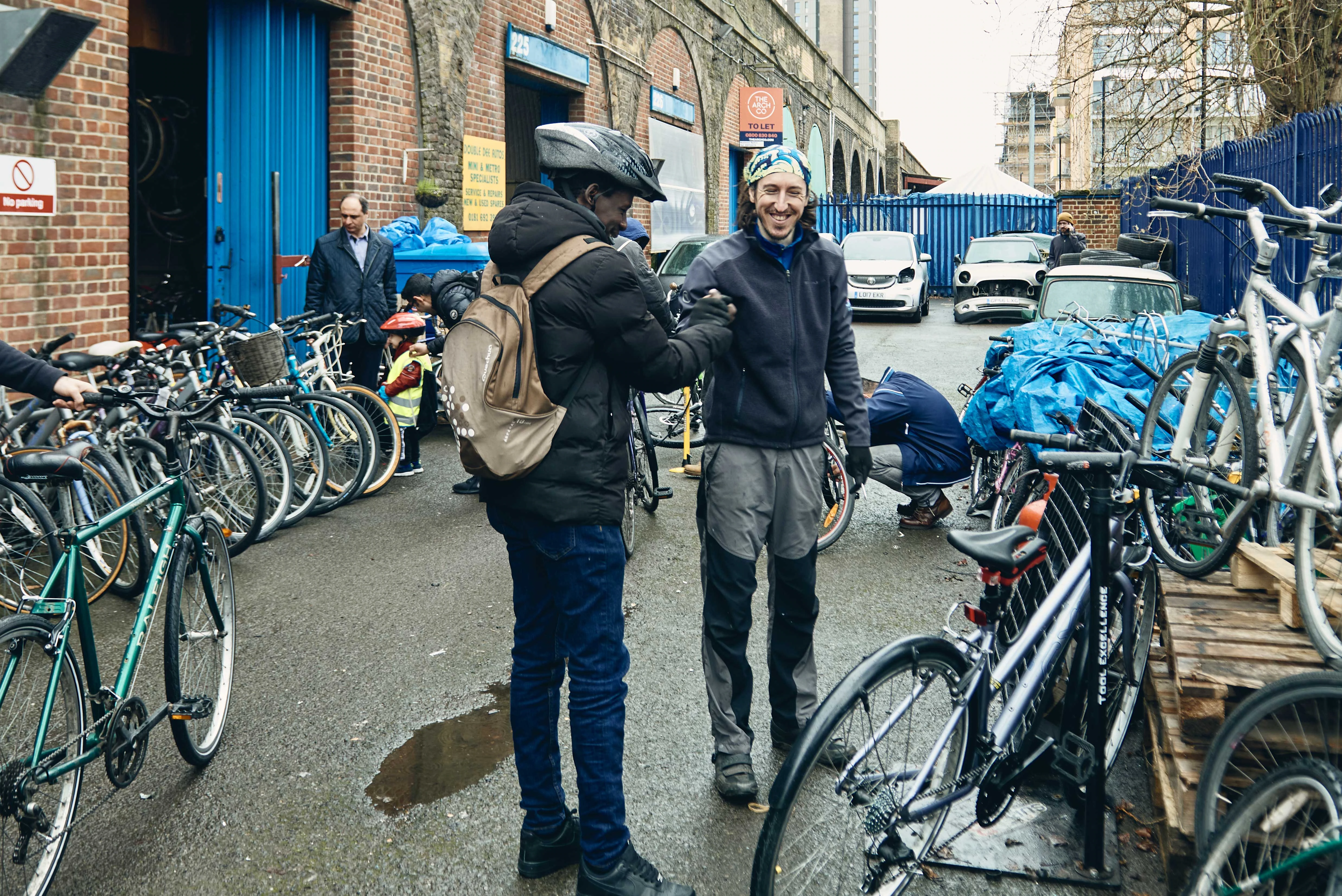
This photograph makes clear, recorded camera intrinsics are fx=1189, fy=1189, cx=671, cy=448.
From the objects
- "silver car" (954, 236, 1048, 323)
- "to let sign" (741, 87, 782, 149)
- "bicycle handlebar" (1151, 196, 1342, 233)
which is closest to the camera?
"bicycle handlebar" (1151, 196, 1342, 233)

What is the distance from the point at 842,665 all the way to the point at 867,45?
17156 cm

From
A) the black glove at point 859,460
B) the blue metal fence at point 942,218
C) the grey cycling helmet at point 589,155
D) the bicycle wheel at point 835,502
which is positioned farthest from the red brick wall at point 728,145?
the grey cycling helmet at point 589,155

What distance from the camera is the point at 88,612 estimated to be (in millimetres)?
3336

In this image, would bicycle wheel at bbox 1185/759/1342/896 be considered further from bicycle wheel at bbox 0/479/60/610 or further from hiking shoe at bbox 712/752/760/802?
bicycle wheel at bbox 0/479/60/610

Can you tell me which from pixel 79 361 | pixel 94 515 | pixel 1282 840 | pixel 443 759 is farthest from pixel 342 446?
pixel 1282 840

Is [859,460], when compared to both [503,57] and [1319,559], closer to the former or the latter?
[1319,559]

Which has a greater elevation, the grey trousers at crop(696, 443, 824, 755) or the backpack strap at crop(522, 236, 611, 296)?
the backpack strap at crop(522, 236, 611, 296)

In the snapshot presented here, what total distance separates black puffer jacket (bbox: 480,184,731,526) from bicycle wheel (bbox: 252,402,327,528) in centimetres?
463

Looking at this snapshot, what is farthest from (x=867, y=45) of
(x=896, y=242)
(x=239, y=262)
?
(x=239, y=262)

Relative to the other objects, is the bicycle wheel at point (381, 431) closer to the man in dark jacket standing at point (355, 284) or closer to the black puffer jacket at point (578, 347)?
the man in dark jacket standing at point (355, 284)

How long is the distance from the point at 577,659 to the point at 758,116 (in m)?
26.4

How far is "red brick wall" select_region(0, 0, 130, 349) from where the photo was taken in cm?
774

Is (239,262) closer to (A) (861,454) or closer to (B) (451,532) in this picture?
(B) (451,532)

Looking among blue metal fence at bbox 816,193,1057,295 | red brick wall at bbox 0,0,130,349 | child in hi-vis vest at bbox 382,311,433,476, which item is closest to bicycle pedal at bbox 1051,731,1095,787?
child in hi-vis vest at bbox 382,311,433,476
